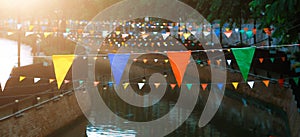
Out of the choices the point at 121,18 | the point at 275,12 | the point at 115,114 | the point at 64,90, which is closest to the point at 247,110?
the point at 115,114

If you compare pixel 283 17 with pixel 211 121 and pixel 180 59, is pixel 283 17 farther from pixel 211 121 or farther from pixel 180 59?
pixel 211 121

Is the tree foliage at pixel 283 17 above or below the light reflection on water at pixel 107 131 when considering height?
above

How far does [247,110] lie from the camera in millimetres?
23359

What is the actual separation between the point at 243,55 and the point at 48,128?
930cm

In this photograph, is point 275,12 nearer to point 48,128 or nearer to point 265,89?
point 48,128

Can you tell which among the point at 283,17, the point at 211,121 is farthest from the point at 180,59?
the point at 211,121

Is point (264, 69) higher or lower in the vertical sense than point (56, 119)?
higher

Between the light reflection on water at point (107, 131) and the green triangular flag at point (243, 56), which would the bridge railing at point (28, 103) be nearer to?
the light reflection on water at point (107, 131)

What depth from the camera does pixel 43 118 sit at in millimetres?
17156

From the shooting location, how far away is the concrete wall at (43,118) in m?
14.3

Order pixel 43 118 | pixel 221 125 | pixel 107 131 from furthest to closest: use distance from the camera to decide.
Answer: pixel 221 125 < pixel 107 131 < pixel 43 118

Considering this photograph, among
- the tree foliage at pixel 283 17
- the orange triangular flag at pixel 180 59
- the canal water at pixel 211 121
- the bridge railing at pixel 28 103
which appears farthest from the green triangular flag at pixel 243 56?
the bridge railing at pixel 28 103

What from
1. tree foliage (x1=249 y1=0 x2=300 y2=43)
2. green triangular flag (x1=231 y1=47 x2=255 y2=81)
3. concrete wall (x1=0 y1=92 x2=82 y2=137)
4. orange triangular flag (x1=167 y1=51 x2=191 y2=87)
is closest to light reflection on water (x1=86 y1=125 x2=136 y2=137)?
concrete wall (x1=0 y1=92 x2=82 y2=137)

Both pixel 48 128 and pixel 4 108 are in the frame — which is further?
pixel 48 128
